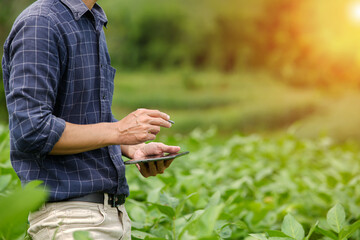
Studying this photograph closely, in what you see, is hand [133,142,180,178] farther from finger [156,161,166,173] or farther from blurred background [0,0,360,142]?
blurred background [0,0,360,142]

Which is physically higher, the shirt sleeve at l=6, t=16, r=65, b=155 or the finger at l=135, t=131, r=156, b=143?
the shirt sleeve at l=6, t=16, r=65, b=155

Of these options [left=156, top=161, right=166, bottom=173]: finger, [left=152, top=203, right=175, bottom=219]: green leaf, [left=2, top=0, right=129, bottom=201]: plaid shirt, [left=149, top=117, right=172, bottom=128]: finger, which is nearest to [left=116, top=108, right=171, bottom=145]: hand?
[left=149, top=117, right=172, bottom=128]: finger

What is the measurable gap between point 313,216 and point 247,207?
649 millimetres

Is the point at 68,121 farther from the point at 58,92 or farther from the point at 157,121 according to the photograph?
the point at 157,121

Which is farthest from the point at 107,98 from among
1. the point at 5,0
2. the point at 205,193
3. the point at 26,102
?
the point at 5,0

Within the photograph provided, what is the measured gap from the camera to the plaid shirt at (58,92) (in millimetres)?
1172

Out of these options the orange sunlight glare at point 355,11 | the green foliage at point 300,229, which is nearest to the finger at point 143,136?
the green foliage at point 300,229

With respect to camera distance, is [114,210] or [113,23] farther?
[113,23]

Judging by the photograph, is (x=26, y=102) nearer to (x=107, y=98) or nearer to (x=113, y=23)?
(x=107, y=98)

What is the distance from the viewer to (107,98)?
4.70ft

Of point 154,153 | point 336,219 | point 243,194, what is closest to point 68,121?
point 154,153

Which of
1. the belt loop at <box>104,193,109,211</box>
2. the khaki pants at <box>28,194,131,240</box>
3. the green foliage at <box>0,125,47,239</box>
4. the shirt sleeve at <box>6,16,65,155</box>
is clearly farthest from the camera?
the belt loop at <box>104,193,109,211</box>

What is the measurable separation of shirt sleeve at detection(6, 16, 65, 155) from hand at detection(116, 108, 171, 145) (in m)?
0.16

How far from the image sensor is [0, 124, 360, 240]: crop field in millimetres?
1273
